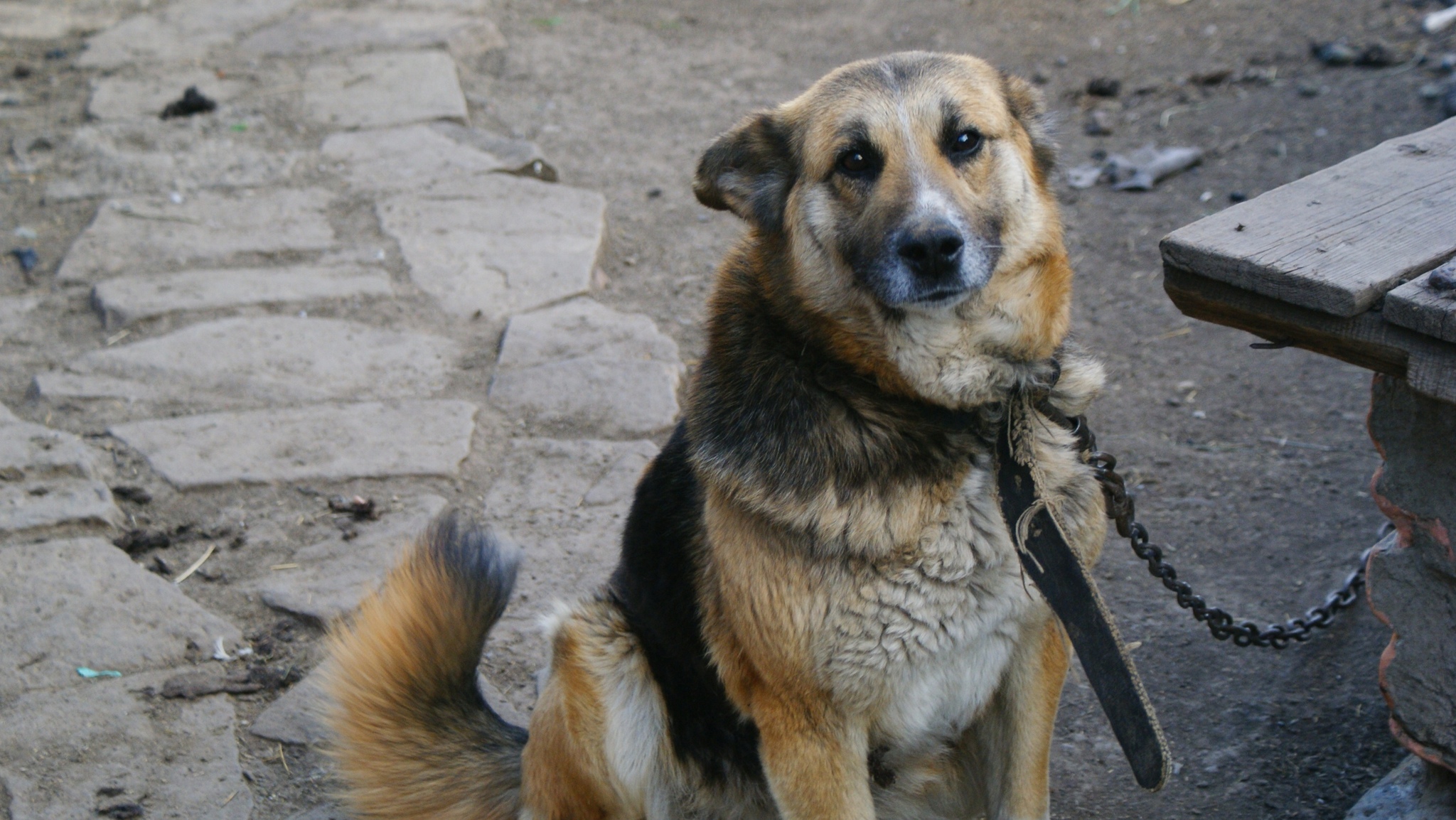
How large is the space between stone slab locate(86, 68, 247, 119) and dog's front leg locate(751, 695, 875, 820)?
500cm

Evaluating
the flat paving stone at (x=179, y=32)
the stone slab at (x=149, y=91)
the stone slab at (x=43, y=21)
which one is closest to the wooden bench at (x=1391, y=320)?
the stone slab at (x=149, y=91)

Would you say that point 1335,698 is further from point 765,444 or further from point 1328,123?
point 1328,123

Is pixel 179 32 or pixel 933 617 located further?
pixel 179 32

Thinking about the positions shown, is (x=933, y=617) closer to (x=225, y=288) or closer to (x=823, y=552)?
(x=823, y=552)

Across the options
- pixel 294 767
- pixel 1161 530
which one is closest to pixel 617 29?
pixel 1161 530

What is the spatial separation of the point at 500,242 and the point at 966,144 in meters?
2.84

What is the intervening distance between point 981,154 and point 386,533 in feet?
6.59

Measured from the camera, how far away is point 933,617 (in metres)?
2.05

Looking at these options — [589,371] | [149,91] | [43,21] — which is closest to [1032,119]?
[589,371]

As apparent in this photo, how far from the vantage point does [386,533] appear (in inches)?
131

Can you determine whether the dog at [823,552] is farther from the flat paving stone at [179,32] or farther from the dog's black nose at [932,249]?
the flat paving stone at [179,32]

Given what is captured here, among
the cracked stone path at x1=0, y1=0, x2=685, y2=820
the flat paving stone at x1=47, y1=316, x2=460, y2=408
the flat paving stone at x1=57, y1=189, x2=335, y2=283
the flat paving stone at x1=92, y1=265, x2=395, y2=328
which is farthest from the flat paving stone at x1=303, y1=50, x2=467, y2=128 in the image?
the flat paving stone at x1=47, y1=316, x2=460, y2=408

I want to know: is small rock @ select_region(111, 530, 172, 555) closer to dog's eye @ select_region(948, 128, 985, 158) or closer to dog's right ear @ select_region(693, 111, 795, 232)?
dog's right ear @ select_region(693, 111, 795, 232)

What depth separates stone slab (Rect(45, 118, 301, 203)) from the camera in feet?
16.7
